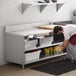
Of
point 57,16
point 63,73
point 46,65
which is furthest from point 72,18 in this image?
point 63,73

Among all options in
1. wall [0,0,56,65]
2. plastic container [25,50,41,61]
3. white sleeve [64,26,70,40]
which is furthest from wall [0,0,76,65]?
white sleeve [64,26,70,40]

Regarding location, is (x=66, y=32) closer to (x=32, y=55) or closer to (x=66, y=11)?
(x=32, y=55)

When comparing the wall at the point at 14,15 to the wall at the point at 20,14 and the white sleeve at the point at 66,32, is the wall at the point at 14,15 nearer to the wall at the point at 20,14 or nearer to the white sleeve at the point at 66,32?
the wall at the point at 20,14

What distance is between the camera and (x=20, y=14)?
5340 mm

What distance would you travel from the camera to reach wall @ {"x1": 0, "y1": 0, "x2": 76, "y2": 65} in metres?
5.00

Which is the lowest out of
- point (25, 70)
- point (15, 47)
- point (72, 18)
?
point (25, 70)

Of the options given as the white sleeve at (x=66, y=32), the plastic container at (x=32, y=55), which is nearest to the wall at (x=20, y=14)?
the plastic container at (x=32, y=55)

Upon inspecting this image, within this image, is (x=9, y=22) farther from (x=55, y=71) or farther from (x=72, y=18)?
(x=72, y=18)

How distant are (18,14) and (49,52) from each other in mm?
1091

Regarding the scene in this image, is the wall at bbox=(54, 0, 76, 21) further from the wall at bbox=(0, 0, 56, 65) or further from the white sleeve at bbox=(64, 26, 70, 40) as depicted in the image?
the white sleeve at bbox=(64, 26, 70, 40)

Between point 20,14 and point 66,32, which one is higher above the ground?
point 20,14

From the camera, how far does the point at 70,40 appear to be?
5.20 m

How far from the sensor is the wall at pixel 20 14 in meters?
5.00

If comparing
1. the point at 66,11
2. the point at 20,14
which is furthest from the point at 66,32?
the point at 66,11
